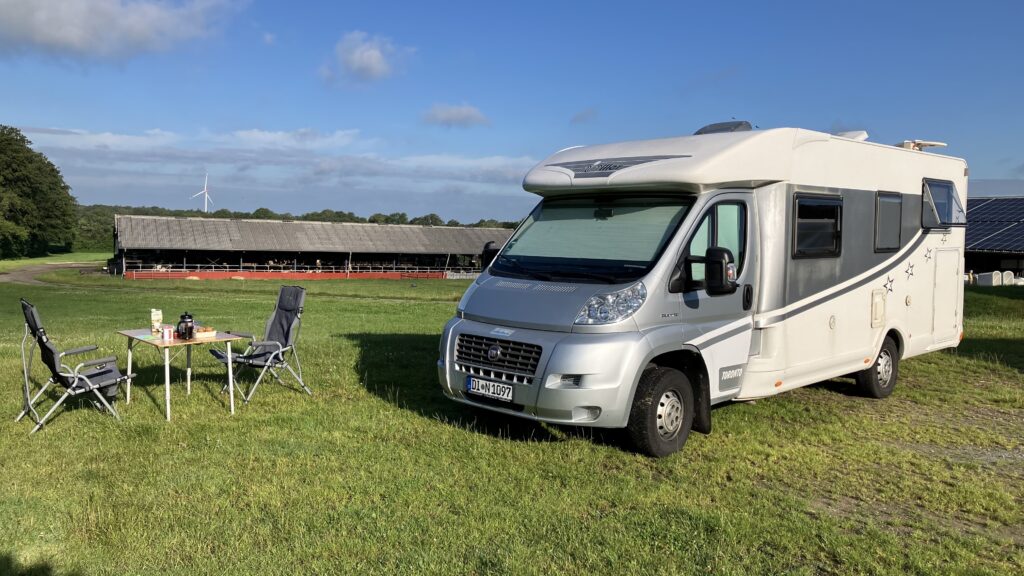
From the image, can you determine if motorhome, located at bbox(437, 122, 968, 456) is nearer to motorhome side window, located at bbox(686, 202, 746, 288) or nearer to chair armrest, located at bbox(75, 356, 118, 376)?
motorhome side window, located at bbox(686, 202, 746, 288)

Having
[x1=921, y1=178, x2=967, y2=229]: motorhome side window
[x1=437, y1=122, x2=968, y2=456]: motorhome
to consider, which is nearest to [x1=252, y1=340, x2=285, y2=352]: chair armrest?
[x1=437, y1=122, x2=968, y2=456]: motorhome

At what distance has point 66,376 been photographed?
7020 millimetres

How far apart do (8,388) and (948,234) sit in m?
11.7

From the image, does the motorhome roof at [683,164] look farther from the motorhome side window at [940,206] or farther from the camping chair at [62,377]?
the camping chair at [62,377]

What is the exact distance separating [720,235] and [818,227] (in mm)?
1557

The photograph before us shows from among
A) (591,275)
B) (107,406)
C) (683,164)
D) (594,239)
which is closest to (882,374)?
(683,164)

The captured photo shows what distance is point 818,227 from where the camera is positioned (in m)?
7.75

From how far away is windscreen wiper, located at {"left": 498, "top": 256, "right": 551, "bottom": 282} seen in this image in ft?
22.3

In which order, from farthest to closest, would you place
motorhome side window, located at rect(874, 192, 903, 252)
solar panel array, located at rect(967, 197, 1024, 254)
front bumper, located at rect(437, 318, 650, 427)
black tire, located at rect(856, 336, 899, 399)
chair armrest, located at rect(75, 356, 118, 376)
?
solar panel array, located at rect(967, 197, 1024, 254) < black tire, located at rect(856, 336, 899, 399) < motorhome side window, located at rect(874, 192, 903, 252) < chair armrest, located at rect(75, 356, 118, 376) < front bumper, located at rect(437, 318, 650, 427)

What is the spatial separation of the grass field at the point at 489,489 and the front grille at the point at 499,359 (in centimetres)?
64

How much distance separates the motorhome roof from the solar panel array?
3804 centimetres

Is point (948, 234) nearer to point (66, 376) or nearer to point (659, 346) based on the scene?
point (659, 346)

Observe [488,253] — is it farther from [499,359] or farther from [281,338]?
[281,338]

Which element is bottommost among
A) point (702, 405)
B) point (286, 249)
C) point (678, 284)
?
point (702, 405)
